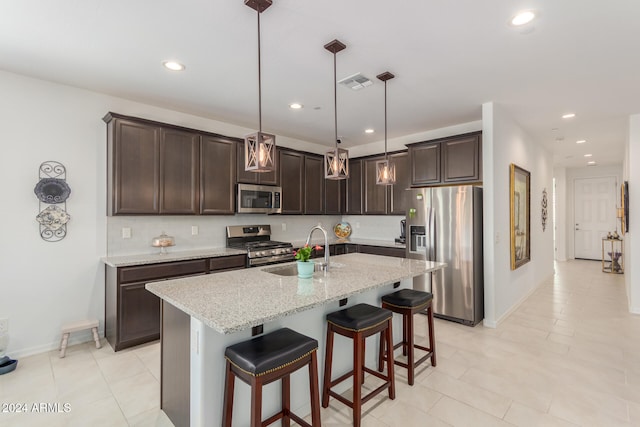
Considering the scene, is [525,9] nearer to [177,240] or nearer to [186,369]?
[186,369]

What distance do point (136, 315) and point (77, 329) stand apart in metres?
0.54

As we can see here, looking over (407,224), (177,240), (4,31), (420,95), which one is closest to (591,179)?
(407,224)

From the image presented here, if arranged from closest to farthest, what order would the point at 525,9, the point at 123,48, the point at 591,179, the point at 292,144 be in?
1. the point at 525,9
2. the point at 123,48
3. the point at 292,144
4. the point at 591,179

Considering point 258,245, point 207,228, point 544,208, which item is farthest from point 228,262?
point 544,208

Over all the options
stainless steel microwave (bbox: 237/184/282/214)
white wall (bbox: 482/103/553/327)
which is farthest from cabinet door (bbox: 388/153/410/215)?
stainless steel microwave (bbox: 237/184/282/214)

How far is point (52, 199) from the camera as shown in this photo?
3.18 meters

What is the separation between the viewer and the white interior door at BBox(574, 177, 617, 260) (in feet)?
27.3

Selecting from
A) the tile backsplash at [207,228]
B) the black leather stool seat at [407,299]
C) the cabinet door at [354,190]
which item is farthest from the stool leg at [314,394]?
the cabinet door at [354,190]

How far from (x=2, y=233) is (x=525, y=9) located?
460 centimetres

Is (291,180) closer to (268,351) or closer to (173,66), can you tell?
(173,66)

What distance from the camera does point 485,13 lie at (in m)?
2.10

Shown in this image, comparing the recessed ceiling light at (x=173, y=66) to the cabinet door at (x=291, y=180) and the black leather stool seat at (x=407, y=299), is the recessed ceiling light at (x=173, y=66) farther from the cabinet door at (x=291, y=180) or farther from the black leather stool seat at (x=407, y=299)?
the black leather stool seat at (x=407, y=299)

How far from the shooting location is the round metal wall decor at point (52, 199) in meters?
3.13

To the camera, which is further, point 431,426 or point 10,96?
point 10,96
